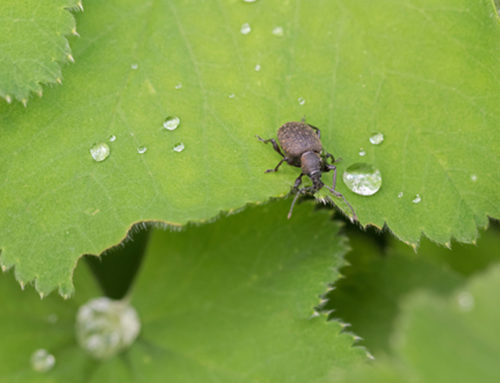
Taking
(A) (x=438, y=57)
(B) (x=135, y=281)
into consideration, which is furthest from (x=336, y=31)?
(B) (x=135, y=281)

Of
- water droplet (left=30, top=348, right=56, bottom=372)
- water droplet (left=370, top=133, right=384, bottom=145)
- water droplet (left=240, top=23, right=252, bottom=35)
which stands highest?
water droplet (left=240, top=23, right=252, bottom=35)

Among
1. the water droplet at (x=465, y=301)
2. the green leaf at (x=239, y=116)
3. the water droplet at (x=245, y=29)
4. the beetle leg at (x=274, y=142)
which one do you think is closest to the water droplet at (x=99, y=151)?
the green leaf at (x=239, y=116)

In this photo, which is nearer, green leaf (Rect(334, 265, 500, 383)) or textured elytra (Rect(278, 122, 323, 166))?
green leaf (Rect(334, 265, 500, 383))

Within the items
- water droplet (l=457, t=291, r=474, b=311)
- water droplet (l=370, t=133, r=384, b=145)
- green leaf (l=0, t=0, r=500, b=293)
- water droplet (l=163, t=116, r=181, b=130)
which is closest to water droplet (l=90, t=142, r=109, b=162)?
green leaf (l=0, t=0, r=500, b=293)

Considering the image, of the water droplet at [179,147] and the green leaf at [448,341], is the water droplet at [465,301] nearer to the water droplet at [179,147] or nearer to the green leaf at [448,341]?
the green leaf at [448,341]

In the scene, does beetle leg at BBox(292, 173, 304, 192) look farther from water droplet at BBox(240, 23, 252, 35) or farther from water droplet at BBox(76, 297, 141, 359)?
water droplet at BBox(76, 297, 141, 359)

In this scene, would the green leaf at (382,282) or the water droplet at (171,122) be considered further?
the green leaf at (382,282)
